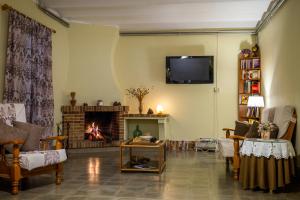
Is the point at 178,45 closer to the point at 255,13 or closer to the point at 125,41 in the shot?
the point at 125,41

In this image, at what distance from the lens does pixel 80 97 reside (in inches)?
286

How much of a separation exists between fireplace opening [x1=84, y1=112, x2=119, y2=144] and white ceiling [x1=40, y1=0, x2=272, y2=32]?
2048 mm

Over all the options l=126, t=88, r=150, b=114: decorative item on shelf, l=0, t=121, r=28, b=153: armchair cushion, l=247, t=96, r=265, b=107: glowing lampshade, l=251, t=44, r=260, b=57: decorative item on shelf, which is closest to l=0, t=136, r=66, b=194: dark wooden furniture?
l=0, t=121, r=28, b=153: armchair cushion

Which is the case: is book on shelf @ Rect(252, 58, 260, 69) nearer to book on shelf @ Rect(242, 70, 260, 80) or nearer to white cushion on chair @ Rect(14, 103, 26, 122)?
book on shelf @ Rect(242, 70, 260, 80)

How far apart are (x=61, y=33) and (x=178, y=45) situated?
2.66m

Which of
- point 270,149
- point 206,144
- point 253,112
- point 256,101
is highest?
point 256,101

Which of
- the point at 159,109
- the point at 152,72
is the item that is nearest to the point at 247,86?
the point at 159,109

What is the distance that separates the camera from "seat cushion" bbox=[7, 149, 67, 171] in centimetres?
375

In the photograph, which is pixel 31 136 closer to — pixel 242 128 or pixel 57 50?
pixel 57 50

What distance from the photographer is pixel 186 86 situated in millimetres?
7734

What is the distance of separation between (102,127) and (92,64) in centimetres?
144

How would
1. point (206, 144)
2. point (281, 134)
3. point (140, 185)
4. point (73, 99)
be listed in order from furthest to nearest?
point (206, 144)
point (73, 99)
point (281, 134)
point (140, 185)

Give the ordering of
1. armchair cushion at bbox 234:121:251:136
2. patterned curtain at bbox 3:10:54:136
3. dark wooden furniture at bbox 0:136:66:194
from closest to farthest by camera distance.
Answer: dark wooden furniture at bbox 0:136:66:194, patterned curtain at bbox 3:10:54:136, armchair cushion at bbox 234:121:251:136

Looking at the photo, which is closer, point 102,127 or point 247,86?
point 247,86
